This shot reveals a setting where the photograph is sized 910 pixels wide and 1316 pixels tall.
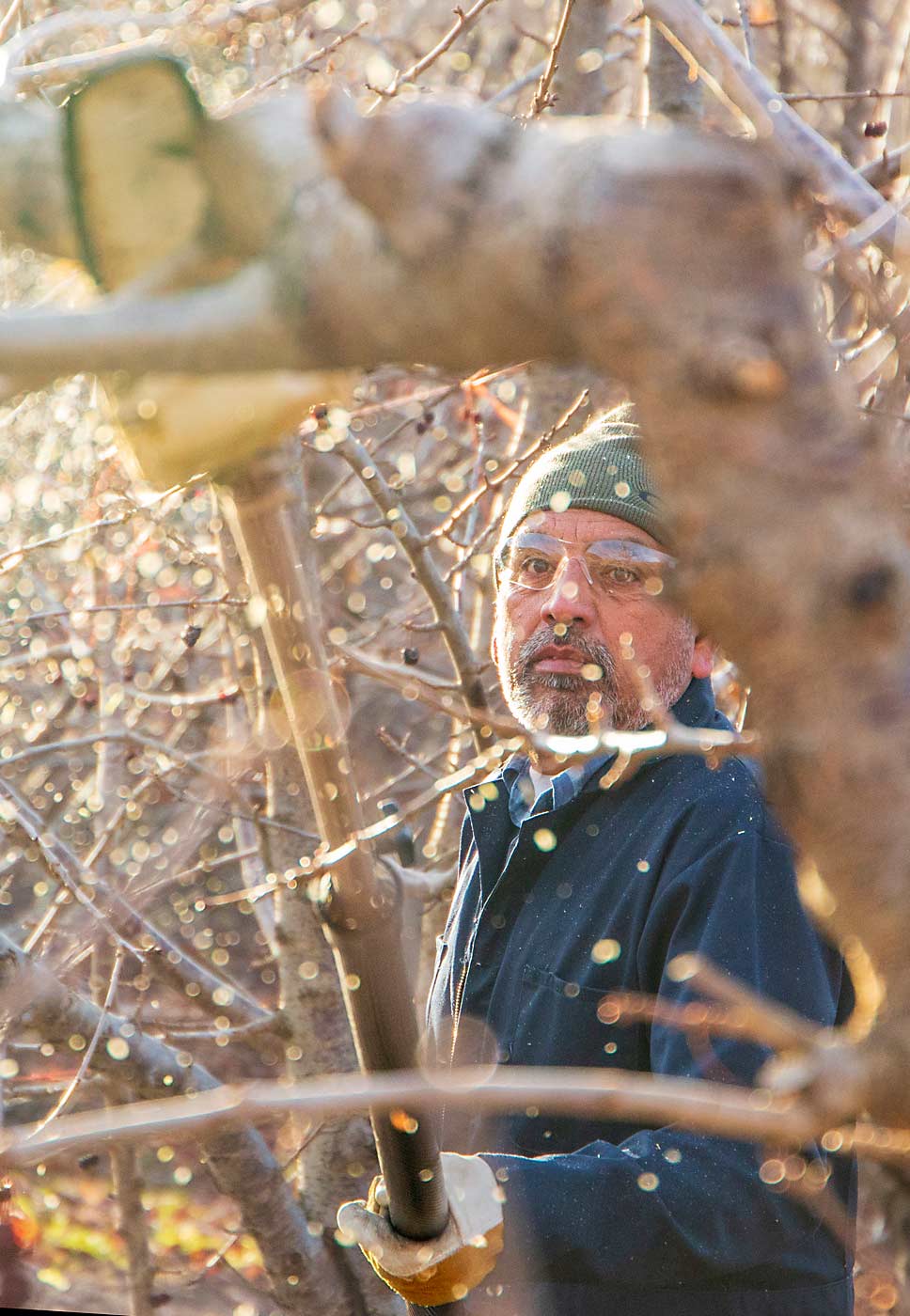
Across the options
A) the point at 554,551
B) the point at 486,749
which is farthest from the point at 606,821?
the point at 486,749

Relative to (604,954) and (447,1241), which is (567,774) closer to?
(604,954)

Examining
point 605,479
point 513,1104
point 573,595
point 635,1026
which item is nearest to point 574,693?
point 573,595

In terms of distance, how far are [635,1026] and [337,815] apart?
52.3 inches

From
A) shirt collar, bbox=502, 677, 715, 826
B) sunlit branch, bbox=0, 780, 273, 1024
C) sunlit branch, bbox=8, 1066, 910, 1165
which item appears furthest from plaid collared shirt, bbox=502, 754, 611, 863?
sunlit branch, bbox=8, 1066, 910, 1165

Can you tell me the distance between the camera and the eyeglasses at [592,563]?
8.63 feet

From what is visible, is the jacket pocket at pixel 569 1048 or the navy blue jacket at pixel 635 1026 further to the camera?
the jacket pocket at pixel 569 1048

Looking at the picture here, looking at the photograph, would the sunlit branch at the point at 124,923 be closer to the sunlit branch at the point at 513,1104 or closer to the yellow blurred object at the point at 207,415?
the sunlit branch at the point at 513,1104

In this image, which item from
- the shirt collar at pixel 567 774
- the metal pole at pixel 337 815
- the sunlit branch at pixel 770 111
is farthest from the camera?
the shirt collar at pixel 567 774

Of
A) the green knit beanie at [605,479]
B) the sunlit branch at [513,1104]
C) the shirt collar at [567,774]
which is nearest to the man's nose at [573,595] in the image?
the green knit beanie at [605,479]

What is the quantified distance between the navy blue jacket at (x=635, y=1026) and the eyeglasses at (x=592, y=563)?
42 cm

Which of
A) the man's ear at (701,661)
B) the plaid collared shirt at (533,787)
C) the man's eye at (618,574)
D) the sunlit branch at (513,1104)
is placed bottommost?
the plaid collared shirt at (533,787)

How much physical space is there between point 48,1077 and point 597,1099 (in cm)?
309

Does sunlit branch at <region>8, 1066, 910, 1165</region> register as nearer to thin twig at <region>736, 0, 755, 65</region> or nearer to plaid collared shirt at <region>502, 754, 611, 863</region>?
plaid collared shirt at <region>502, 754, 611, 863</region>

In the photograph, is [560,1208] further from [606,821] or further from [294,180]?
[294,180]
